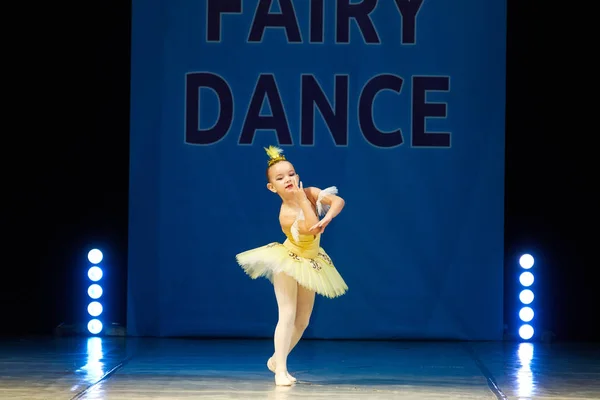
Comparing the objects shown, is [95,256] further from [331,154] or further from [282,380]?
[282,380]

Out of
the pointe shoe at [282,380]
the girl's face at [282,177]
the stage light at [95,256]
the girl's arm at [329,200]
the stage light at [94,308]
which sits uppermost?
the girl's face at [282,177]

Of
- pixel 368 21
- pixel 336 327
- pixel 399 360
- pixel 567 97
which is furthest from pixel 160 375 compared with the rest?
pixel 567 97

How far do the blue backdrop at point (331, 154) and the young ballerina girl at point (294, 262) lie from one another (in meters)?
1.98

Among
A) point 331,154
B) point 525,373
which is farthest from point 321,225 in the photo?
point 331,154

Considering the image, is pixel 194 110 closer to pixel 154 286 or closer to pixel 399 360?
pixel 154 286

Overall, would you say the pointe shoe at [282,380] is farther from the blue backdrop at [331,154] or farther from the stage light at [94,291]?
the stage light at [94,291]

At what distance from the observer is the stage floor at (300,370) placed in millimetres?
5418

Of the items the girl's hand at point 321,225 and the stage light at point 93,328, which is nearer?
the girl's hand at point 321,225

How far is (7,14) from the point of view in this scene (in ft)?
26.2

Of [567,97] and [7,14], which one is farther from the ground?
[7,14]

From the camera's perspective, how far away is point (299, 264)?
564 cm

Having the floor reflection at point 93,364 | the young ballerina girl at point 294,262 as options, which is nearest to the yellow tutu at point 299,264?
the young ballerina girl at point 294,262

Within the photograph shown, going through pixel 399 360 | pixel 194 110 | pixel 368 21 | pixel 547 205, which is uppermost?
pixel 368 21

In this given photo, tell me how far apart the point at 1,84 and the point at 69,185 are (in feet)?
2.95
